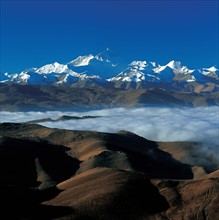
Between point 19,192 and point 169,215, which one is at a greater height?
point 19,192

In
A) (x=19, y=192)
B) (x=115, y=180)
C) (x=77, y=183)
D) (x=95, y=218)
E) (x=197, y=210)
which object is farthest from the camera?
(x=77, y=183)

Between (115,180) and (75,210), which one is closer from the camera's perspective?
(75,210)

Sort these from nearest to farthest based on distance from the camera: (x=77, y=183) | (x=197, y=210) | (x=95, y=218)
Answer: (x=95, y=218) < (x=197, y=210) < (x=77, y=183)

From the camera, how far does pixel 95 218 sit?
10912 cm

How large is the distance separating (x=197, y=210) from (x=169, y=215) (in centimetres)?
785

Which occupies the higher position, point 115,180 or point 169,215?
point 115,180

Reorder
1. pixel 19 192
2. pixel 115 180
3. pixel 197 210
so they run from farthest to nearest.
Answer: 1. pixel 115 180
2. pixel 19 192
3. pixel 197 210

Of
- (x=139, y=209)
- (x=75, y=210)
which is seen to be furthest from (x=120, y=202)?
(x=75, y=210)

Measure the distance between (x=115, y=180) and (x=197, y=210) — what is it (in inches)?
1129

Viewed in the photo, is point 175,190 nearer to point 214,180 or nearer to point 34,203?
point 214,180

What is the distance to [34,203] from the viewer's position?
11931 centimetres

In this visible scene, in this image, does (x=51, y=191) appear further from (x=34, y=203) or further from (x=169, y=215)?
(x=169, y=215)

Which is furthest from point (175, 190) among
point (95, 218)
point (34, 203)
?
point (34, 203)

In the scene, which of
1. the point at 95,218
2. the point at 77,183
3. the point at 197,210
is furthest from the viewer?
the point at 77,183
